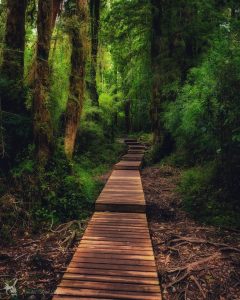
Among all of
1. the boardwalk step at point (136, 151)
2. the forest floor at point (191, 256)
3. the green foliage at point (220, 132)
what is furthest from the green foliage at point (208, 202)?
the boardwalk step at point (136, 151)

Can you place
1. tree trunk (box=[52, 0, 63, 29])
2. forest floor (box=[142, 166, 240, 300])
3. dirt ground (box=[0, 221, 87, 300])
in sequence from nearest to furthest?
dirt ground (box=[0, 221, 87, 300]) → forest floor (box=[142, 166, 240, 300]) → tree trunk (box=[52, 0, 63, 29])

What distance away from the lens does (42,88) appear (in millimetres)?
7996

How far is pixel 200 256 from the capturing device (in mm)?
5992

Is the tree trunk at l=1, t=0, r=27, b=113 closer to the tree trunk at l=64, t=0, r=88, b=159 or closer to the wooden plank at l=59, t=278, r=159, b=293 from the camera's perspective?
the tree trunk at l=64, t=0, r=88, b=159

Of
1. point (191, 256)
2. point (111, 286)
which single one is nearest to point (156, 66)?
point (191, 256)

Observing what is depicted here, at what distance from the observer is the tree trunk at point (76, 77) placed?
32.2ft

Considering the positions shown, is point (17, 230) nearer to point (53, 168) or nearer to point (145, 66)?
point (53, 168)

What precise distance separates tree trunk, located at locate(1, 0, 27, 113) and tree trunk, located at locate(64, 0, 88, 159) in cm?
153

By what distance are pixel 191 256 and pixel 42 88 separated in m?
5.14

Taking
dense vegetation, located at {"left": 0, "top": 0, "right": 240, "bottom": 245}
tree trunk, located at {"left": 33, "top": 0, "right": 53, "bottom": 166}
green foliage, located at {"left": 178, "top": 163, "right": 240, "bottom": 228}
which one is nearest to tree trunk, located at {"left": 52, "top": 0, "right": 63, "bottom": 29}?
dense vegetation, located at {"left": 0, "top": 0, "right": 240, "bottom": 245}

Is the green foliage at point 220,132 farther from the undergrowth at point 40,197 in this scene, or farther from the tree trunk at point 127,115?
the tree trunk at point 127,115

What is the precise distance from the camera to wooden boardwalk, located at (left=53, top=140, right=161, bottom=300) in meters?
4.25

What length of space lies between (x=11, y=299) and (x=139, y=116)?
26662 millimetres

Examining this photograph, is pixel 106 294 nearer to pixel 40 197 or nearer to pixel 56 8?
pixel 40 197
